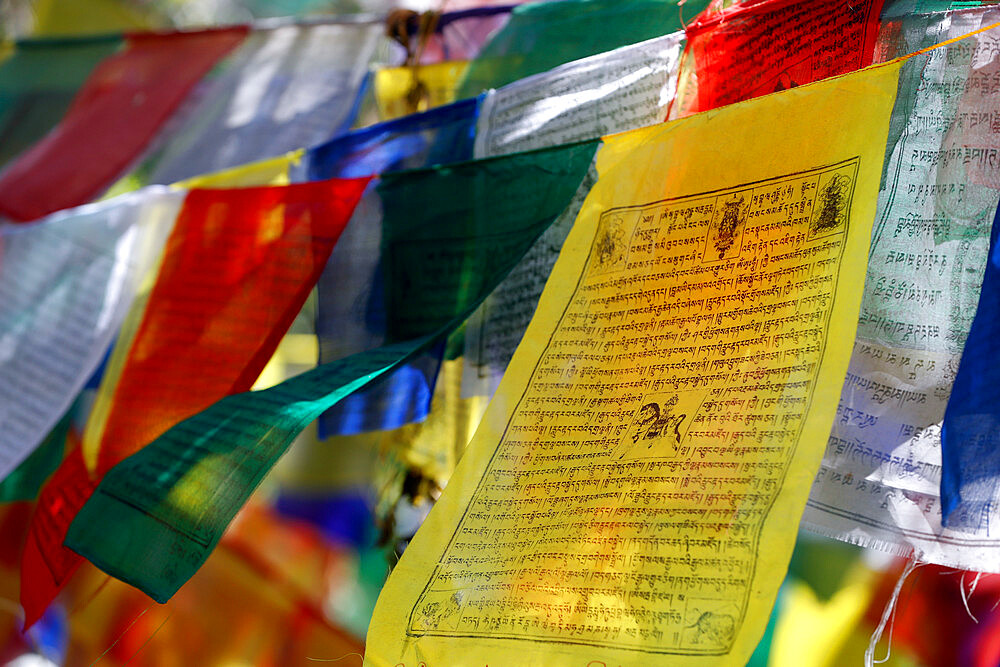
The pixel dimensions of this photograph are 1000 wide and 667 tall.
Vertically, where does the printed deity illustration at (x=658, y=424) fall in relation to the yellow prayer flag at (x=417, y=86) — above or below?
below

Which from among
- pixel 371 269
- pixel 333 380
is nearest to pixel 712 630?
pixel 333 380

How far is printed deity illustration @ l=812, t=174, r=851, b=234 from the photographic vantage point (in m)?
0.53

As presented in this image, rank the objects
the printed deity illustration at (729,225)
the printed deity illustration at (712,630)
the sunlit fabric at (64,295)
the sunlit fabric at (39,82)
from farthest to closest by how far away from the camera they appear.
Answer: the sunlit fabric at (39,82), the sunlit fabric at (64,295), the printed deity illustration at (729,225), the printed deity illustration at (712,630)

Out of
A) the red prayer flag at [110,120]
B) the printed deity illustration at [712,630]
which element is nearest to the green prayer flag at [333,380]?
the printed deity illustration at [712,630]

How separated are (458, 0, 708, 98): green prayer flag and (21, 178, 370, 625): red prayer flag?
246 millimetres

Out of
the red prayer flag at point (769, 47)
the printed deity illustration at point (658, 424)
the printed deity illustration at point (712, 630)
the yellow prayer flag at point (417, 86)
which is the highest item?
the yellow prayer flag at point (417, 86)

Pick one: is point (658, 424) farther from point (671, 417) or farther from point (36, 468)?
point (36, 468)

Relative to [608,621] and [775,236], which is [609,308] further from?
[608,621]

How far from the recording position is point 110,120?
4.55 ft

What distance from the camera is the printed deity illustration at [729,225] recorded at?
0.58 m

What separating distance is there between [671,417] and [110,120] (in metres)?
1.21

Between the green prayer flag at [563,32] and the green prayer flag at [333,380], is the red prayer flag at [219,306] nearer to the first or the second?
the green prayer flag at [333,380]

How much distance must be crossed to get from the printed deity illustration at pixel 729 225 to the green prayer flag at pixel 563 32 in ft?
0.86

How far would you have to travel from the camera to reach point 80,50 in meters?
1.50
